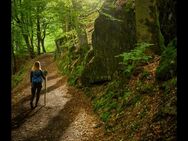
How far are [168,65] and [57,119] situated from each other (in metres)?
4.90

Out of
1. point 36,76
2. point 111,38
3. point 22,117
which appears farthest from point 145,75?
point 22,117

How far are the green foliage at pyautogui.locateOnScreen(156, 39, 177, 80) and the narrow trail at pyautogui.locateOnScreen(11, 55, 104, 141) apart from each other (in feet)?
8.75

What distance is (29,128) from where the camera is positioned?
1116 cm

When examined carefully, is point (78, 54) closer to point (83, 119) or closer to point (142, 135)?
point (83, 119)

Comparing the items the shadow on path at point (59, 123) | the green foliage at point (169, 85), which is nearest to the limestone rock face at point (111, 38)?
the shadow on path at point (59, 123)

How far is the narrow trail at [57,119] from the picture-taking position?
1037cm

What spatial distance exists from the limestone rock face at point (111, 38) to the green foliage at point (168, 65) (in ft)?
14.0

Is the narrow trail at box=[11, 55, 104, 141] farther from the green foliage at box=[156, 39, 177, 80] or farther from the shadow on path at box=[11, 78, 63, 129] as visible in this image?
the green foliage at box=[156, 39, 177, 80]

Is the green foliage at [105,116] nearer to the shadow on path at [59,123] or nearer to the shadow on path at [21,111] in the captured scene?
the shadow on path at [59,123]

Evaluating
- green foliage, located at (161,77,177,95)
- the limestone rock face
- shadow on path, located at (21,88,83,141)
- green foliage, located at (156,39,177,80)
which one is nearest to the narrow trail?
shadow on path, located at (21,88,83,141)

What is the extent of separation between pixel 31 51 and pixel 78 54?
12.8 meters

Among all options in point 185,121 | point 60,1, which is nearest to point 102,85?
point 60,1

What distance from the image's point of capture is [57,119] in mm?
12164

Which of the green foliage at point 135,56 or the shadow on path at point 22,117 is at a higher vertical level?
the green foliage at point 135,56
